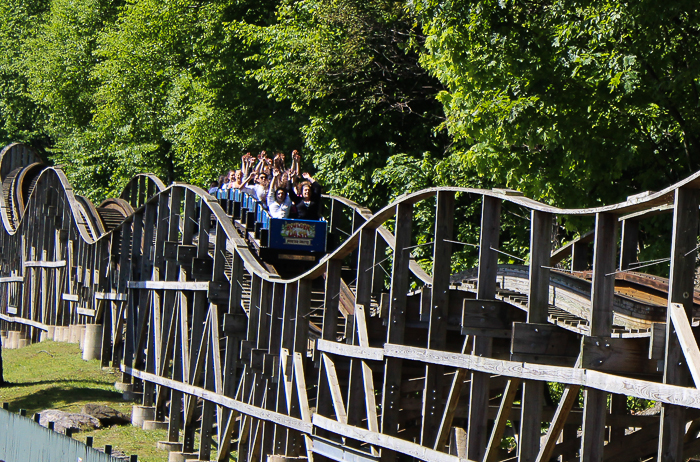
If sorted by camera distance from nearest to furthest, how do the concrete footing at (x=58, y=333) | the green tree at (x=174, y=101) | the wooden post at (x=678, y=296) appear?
the wooden post at (x=678, y=296) < the concrete footing at (x=58, y=333) < the green tree at (x=174, y=101)

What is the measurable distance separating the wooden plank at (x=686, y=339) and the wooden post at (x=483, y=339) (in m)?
2.36

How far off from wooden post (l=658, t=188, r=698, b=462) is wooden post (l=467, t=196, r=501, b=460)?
229cm

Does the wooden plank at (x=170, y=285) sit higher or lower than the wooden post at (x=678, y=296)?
lower

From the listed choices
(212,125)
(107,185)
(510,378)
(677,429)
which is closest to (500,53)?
(510,378)

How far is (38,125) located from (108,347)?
3740 centimetres

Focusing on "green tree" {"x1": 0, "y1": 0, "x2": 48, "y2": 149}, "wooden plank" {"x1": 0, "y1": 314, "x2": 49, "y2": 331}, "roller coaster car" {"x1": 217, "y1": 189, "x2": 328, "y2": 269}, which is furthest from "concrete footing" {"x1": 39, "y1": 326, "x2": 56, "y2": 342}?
"green tree" {"x1": 0, "y1": 0, "x2": 48, "y2": 149}

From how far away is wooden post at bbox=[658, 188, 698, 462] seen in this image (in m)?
6.47

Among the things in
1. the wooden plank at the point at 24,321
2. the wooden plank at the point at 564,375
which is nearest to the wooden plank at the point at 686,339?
the wooden plank at the point at 564,375

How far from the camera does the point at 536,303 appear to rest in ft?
26.5

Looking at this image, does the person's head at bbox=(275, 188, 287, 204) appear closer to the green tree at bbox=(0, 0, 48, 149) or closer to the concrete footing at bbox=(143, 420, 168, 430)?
the concrete footing at bbox=(143, 420, 168, 430)

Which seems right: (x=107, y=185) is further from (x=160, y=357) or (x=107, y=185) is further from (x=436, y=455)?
(x=436, y=455)

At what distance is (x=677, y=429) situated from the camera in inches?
255

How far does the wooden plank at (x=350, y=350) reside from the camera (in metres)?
10.2

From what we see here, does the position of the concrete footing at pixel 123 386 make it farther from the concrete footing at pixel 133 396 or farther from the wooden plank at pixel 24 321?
the wooden plank at pixel 24 321
